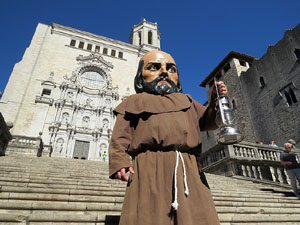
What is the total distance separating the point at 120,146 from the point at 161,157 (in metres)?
0.43

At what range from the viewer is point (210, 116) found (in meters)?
2.03

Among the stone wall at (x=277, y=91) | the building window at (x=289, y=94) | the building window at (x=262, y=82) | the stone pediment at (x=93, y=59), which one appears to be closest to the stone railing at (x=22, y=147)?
the stone pediment at (x=93, y=59)

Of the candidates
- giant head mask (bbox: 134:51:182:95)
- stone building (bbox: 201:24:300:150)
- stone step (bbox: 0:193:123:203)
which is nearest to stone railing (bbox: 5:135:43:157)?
stone step (bbox: 0:193:123:203)

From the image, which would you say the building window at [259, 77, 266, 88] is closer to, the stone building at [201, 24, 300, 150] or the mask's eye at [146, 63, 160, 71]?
the stone building at [201, 24, 300, 150]

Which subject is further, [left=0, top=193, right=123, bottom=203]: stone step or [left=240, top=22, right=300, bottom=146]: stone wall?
[left=240, top=22, right=300, bottom=146]: stone wall

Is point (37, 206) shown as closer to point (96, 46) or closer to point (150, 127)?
point (150, 127)

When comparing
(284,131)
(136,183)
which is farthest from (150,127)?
(284,131)

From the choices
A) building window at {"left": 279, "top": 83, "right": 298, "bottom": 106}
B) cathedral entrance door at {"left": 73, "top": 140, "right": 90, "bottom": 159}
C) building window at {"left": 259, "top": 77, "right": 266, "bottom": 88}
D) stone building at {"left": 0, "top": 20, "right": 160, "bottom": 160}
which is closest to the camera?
building window at {"left": 279, "top": 83, "right": 298, "bottom": 106}

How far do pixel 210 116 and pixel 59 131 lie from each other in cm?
1969

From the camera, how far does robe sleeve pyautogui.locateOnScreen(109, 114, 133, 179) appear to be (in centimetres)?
173

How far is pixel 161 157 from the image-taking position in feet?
5.57

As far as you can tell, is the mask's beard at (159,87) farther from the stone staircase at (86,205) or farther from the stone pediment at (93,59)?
the stone pediment at (93,59)

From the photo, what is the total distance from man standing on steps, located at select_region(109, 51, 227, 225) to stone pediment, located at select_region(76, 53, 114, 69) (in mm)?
24275

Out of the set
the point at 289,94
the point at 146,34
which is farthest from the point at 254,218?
the point at 146,34
